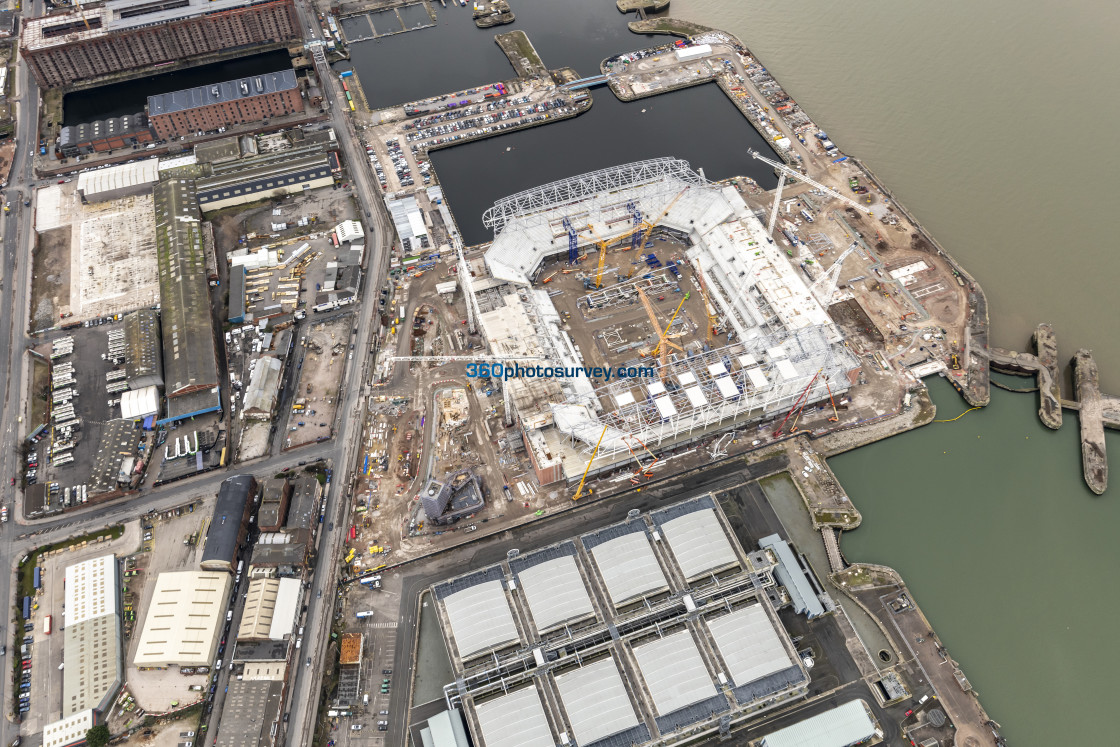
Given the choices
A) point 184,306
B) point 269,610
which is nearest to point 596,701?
point 269,610

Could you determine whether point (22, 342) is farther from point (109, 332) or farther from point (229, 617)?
point (229, 617)

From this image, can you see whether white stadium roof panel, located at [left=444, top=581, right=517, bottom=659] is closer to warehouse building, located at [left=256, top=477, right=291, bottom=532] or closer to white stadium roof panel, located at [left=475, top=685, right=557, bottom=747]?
white stadium roof panel, located at [left=475, top=685, right=557, bottom=747]

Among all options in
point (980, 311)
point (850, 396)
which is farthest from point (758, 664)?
point (980, 311)

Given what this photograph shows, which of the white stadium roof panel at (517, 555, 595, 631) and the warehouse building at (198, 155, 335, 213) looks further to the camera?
the warehouse building at (198, 155, 335, 213)

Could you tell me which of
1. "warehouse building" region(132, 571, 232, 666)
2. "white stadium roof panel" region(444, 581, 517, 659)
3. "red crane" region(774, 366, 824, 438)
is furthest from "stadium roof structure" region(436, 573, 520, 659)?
"red crane" region(774, 366, 824, 438)

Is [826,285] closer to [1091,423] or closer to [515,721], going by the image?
[1091,423]

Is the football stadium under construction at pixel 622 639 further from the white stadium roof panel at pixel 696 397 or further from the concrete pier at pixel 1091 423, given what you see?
the concrete pier at pixel 1091 423
